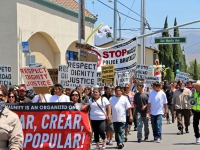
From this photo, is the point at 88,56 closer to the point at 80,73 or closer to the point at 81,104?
the point at 80,73

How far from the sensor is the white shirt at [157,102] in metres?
15.1

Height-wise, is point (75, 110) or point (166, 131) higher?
point (75, 110)

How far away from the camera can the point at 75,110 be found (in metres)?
9.62

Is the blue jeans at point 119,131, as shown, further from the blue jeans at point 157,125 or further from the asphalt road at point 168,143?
the blue jeans at point 157,125

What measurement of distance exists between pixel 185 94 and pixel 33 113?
8659mm

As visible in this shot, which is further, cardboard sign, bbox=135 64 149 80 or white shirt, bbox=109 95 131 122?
cardboard sign, bbox=135 64 149 80

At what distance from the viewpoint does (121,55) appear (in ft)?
57.2

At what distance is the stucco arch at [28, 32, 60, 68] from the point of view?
93.4ft

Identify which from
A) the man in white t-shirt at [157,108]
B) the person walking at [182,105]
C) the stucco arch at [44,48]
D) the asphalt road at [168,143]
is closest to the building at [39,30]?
the stucco arch at [44,48]

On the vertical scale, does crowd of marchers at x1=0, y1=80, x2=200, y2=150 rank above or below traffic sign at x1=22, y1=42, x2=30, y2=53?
below

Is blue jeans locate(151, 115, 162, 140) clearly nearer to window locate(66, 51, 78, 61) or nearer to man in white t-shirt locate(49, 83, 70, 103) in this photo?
man in white t-shirt locate(49, 83, 70, 103)

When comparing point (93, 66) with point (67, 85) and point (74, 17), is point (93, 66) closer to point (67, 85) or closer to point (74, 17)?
point (67, 85)

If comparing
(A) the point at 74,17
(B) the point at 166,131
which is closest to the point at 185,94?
(B) the point at 166,131

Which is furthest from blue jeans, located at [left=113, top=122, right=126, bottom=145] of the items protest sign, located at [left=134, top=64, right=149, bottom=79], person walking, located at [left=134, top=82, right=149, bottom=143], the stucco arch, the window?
the window
